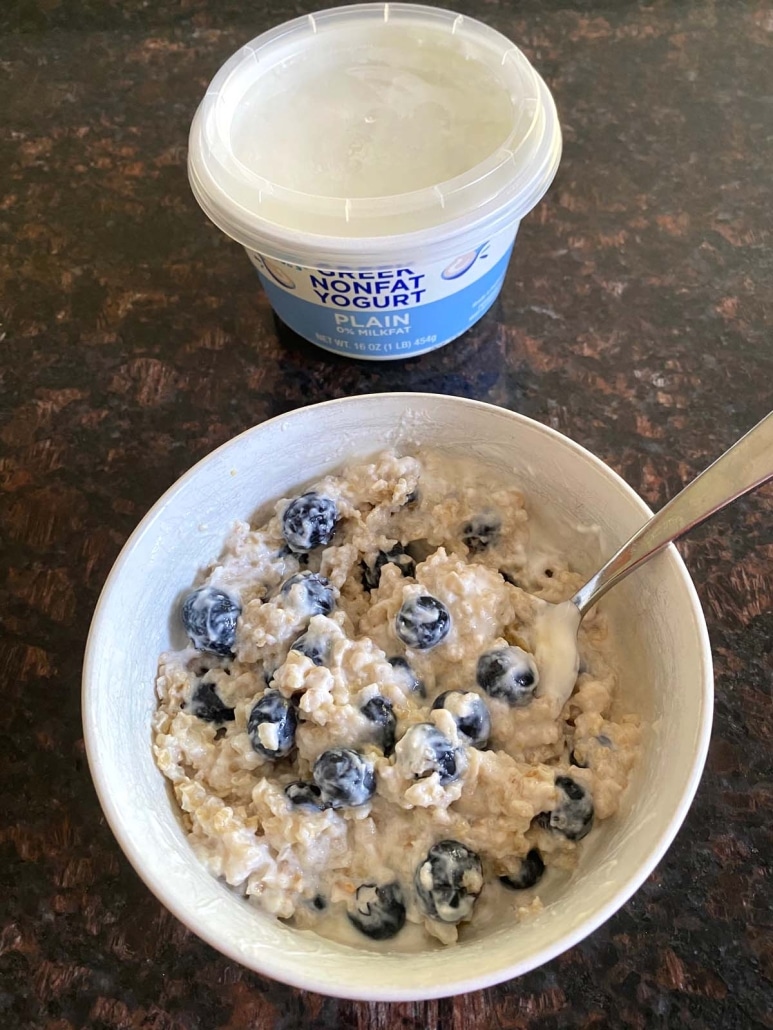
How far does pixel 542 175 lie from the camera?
0.86 meters

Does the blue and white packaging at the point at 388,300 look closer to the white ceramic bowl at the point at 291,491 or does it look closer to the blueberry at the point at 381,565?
the white ceramic bowl at the point at 291,491

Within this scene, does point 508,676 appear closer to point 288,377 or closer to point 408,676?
point 408,676

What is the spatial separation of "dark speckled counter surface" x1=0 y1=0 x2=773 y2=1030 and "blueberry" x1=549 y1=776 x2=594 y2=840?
147mm

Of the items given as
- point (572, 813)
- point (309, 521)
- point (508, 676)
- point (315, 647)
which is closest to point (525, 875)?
point (572, 813)

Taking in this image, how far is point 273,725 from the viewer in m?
0.69

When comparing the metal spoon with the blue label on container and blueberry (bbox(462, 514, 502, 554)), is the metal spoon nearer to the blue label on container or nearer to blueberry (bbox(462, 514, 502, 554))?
blueberry (bbox(462, 514, 502, 554))

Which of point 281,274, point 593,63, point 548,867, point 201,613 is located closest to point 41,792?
point 201,613

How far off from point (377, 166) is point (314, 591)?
0.52 m

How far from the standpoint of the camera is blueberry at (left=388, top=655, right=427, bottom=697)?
0.74 m

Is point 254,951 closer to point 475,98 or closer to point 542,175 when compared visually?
point 542,175

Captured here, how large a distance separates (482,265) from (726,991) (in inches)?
31.3

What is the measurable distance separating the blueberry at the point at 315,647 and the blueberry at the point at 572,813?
24cm

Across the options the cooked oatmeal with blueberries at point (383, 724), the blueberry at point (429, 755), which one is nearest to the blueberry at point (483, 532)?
the cooked oatmeal with blueberries at point (383, 724)

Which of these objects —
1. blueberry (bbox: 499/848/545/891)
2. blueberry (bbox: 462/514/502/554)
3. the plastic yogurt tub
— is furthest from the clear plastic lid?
blueberry (bbox: 499/848/545/891)
